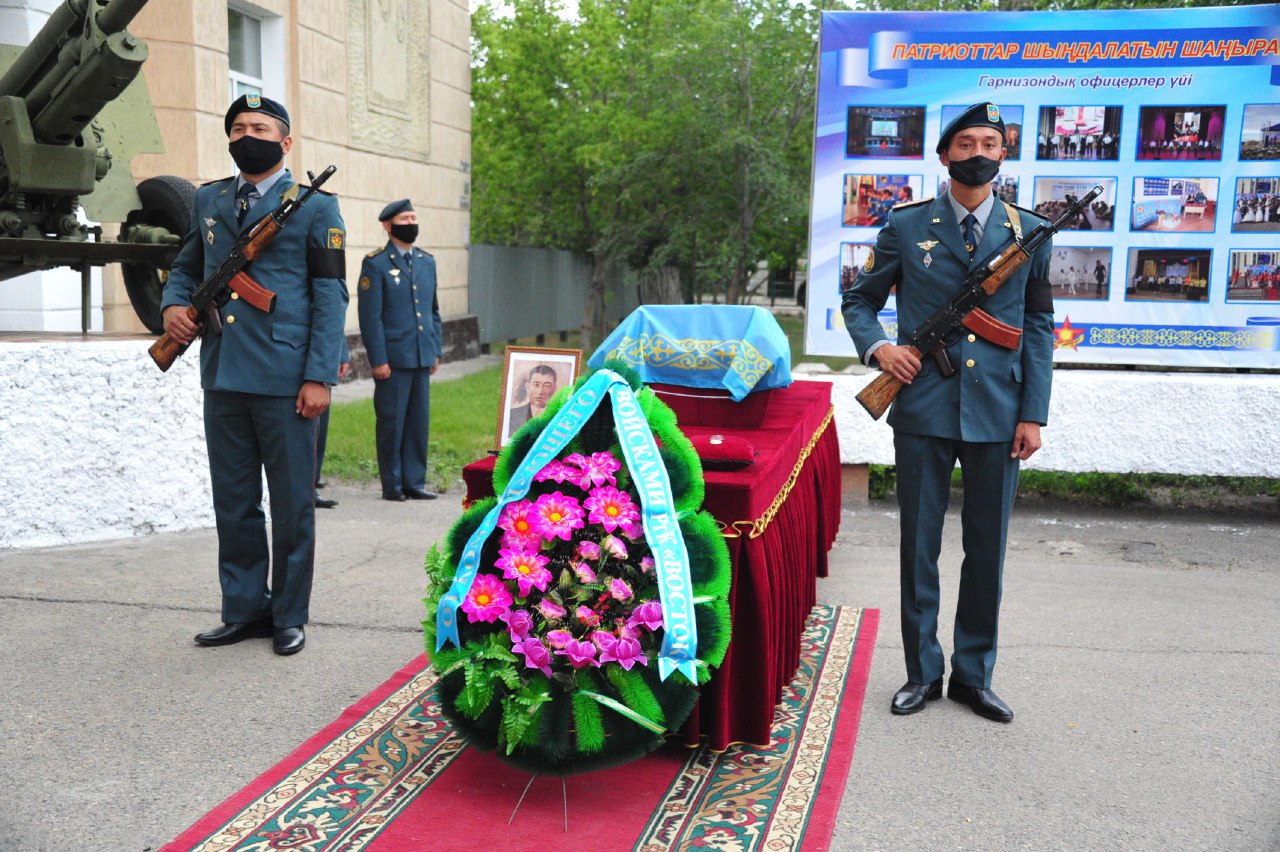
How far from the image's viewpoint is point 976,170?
3902 millimetres

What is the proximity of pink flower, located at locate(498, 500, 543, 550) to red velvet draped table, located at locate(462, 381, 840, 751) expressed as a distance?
41cm

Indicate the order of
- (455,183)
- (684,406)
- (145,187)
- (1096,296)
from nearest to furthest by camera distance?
(684,406), (145,187), (1096,296), (455,183)

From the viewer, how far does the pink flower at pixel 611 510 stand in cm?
329

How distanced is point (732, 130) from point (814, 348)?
937cm

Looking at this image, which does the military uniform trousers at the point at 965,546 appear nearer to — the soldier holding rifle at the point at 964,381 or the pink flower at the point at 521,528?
the soldier holding rifle at the point at 964,381

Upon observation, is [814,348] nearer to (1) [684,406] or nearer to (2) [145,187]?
(1) [684,406]

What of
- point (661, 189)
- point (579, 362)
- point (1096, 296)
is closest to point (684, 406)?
point (579, 362)

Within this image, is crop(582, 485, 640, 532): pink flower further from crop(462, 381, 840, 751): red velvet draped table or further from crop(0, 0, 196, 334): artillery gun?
crop(0, 0, 196, 334): artillery gun

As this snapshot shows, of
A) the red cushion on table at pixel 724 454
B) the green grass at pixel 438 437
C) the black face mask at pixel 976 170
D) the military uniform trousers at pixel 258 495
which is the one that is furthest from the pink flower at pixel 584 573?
the green grass at pixel 438 437

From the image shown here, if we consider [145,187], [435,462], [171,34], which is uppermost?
[171,34]

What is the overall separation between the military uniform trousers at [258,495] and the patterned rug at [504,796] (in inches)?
33.0

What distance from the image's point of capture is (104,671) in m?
4.32

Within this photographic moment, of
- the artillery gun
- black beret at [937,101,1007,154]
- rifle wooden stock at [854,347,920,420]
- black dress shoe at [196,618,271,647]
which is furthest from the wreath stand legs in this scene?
the artillery gun

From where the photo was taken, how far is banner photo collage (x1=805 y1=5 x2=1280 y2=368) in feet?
23.8
